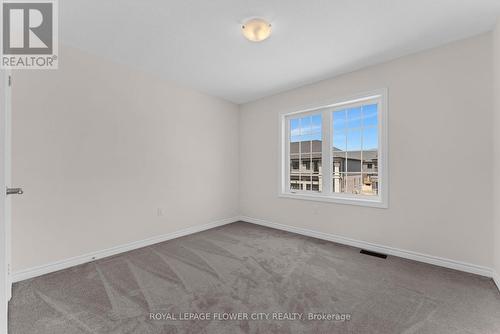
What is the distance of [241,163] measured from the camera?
4.71 meters

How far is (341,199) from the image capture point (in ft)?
10.7

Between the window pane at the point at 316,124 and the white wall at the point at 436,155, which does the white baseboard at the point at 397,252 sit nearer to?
the white wall at the point at 436,155

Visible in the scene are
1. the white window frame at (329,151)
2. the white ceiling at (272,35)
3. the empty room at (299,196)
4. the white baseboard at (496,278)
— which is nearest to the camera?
the empty room at (299,196)

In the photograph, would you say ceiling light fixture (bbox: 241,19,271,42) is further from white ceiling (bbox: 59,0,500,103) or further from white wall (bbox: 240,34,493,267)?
white wall (bbox: 240,34,493,267)

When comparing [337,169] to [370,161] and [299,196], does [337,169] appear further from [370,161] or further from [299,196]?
[299,196]

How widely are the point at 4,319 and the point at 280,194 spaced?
3471mm

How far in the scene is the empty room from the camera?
179cm

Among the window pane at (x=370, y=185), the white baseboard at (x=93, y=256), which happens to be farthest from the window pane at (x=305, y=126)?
the white baseboard at (x=93, y=256)

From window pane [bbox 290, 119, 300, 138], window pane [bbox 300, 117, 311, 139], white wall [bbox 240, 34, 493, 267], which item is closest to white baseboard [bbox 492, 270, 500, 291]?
white wall [bbox 240, 34, 493, 267]

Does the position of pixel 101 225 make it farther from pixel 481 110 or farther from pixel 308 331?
pixel 481 110

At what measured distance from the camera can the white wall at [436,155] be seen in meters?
2.27

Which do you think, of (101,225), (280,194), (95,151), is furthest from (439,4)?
(101,225)

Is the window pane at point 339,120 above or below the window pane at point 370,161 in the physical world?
above

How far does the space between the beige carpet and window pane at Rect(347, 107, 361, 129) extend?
6.20 feet
